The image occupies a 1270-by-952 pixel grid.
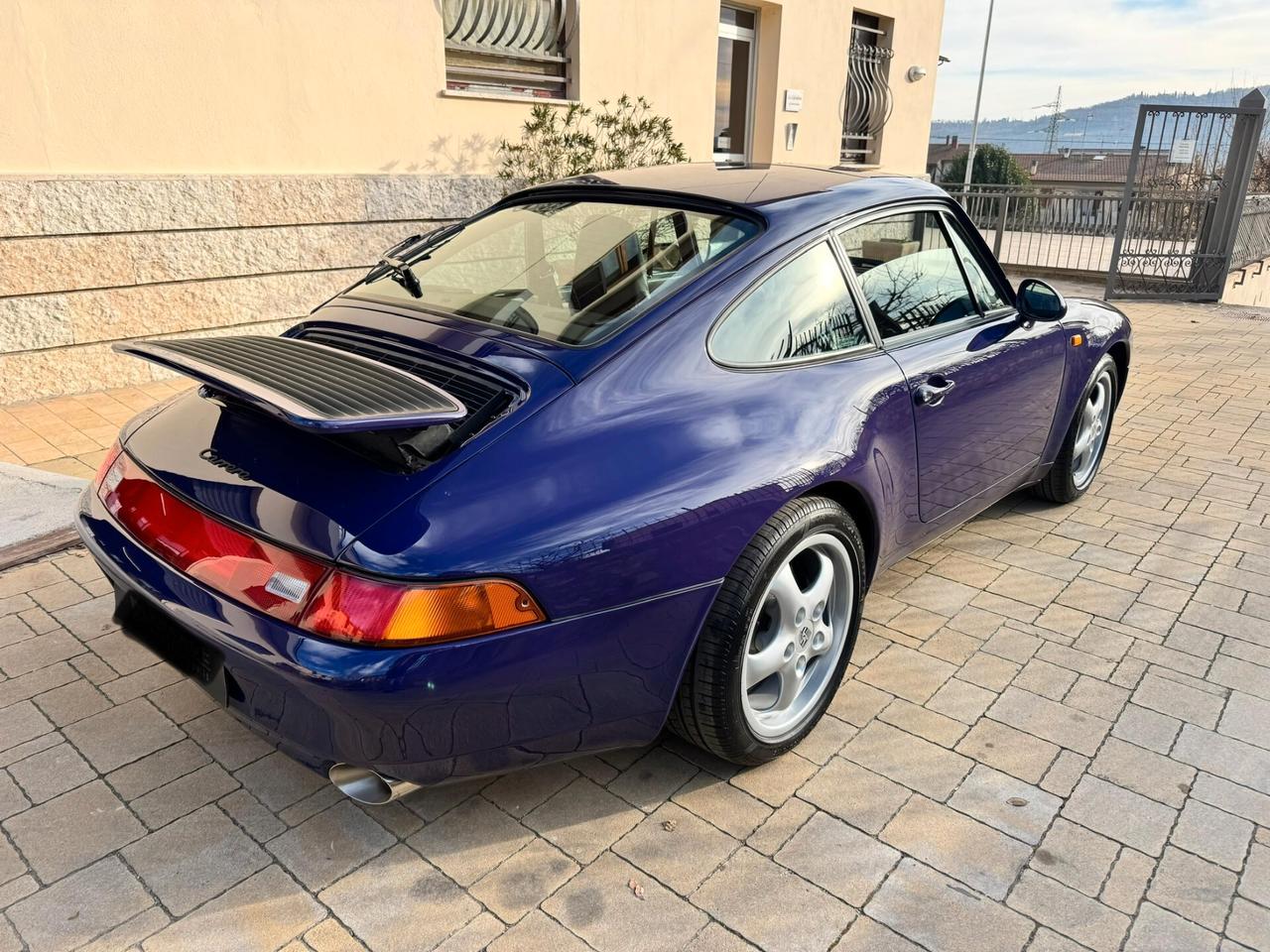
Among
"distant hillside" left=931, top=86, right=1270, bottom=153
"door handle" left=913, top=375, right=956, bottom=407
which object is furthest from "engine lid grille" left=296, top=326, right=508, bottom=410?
"distant hillside" left=931, top=86, right=1270, bottom=153

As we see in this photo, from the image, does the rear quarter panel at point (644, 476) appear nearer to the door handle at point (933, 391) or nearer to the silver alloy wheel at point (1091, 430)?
the door handle at point (933, 391)

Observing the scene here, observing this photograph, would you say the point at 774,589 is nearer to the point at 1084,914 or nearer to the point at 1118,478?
the point at 1084,914

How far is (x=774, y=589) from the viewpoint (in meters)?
2.47

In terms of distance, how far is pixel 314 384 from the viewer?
201cm

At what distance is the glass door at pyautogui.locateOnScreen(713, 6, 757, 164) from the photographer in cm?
1011

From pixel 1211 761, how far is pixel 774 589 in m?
1.40

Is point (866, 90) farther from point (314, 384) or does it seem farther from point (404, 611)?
point (404, 611)

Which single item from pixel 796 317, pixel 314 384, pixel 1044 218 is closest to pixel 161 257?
pixel 314 384

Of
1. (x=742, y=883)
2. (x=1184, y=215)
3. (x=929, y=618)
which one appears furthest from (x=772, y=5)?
(x=742, y=883)

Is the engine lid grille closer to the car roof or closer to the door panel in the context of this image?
the car roof

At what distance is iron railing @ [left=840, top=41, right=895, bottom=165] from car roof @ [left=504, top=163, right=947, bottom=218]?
31.1ft

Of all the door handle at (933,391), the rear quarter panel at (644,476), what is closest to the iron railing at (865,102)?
the door handle at (933,391)

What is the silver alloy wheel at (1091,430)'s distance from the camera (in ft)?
14.4

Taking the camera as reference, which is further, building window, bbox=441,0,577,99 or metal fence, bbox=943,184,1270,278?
metal fence, bbox=943,184,1270,278
